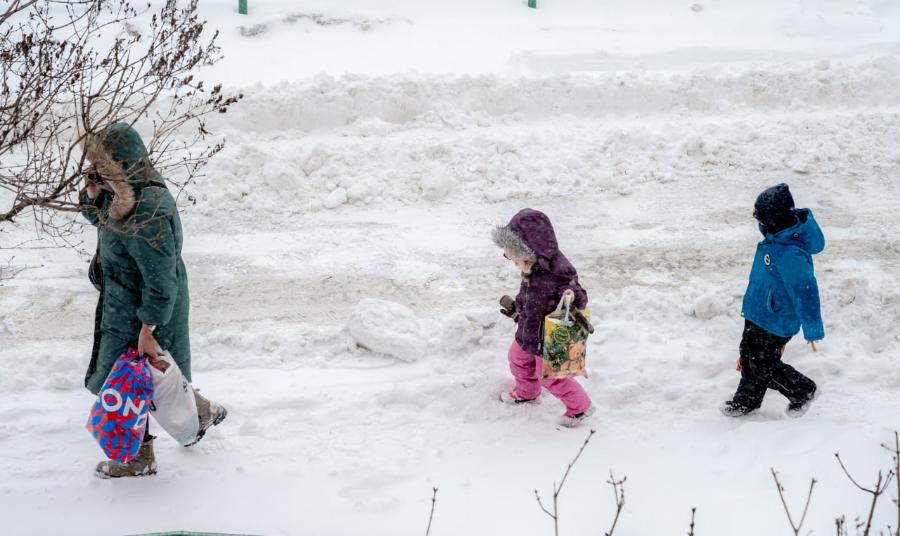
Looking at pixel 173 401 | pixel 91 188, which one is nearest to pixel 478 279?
pixel 173 401

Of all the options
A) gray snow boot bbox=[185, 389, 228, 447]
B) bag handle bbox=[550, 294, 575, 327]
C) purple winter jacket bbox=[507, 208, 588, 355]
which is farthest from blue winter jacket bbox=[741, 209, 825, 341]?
gray snow boot bbox=[185, 389, 228, 447]

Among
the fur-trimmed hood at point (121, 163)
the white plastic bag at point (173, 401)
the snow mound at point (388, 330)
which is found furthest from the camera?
the snow mound at point (388, 330)

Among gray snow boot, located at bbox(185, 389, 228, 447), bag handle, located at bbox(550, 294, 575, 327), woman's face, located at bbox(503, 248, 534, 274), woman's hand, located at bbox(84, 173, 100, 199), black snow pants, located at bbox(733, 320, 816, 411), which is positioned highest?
woman's hand, located at bbox(84, 173, 100, 199)

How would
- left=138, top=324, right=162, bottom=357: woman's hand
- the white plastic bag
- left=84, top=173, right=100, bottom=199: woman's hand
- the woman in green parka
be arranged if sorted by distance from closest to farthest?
the woman in green parka → left=84, top=173, right=100, bottom=199: woman's hand → left=138, top=324, right=162, bottom=357: woman's hand → the white plastic bag

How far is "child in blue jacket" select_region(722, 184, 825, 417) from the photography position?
4461 mm

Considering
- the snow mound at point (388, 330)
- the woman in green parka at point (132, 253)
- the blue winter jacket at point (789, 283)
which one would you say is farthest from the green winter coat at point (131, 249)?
the blue winter jacket at point (789, 283)

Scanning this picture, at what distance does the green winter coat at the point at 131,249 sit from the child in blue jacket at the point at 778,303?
10.8 feet

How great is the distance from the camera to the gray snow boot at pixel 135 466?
4.30 meters

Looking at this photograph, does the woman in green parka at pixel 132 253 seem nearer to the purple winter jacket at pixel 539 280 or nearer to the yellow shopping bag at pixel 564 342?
the purple winter jacket at pixel 539 280

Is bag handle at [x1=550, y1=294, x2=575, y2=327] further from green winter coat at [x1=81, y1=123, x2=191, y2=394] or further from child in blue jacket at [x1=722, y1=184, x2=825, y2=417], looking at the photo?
green winter coat at [x1=81, y1=123, x2=191, y2=394]

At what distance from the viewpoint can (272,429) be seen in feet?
15.9

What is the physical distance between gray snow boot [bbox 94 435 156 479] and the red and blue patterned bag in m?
0.30

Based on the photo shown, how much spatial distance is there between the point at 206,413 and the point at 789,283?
3542 mm

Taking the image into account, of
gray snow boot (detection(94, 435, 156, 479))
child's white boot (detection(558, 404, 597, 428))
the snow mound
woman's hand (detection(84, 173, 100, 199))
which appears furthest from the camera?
the snow mound
